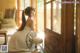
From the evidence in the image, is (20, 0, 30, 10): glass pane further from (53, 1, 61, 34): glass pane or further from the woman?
the woman

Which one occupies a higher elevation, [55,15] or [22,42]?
[55,15]

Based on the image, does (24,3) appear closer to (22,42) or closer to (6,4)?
(6,4)

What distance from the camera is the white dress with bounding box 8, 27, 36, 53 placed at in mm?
1777

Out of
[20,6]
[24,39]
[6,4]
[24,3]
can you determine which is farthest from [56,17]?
[6,4]

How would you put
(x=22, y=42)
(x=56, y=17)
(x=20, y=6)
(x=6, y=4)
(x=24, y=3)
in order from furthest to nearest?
1. (x=6, y=4)
2. (x=20, y=6)
3. (x=24, y=3)
4. (x=56, y=17)
5. (x=22, y=42)

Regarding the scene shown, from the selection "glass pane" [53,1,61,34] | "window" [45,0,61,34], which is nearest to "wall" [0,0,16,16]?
"window" [45,0,61,34]

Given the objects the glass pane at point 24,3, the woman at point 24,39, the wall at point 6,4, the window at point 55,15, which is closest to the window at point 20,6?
the glass pane at point 24,3

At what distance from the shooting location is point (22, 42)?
70.1 inches

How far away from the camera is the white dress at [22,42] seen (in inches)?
70.0

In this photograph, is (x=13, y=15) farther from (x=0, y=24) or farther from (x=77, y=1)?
(x=77, y=1)

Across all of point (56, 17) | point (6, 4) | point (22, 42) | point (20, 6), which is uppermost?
point (6, 4)

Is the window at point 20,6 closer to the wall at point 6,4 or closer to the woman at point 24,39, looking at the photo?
the wall at point 6,4

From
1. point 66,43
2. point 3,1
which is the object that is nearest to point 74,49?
point 66,43

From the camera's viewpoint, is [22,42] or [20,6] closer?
[22,42]
